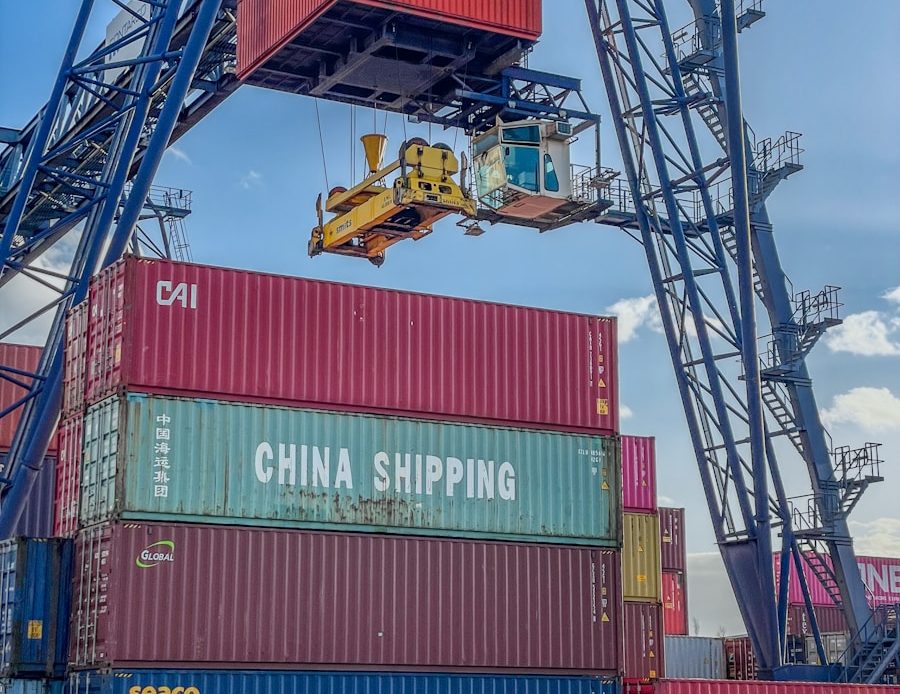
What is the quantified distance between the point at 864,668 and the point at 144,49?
22.2 meters

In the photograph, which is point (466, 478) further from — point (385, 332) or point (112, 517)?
point (112, 517)

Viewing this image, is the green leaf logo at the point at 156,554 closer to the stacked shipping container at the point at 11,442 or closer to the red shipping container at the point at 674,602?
the stacked shipping container at the point at 11,442

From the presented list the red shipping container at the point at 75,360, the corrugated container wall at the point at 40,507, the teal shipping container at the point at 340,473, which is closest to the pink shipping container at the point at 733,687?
the teal shipping container at the point at 340,473

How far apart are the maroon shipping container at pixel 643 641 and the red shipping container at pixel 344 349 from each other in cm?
628

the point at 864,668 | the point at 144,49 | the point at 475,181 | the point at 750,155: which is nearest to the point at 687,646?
the point at 864,668

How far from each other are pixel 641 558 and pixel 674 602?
9.37 metres

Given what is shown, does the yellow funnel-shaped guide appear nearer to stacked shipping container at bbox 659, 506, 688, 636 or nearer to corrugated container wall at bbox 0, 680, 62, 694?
corrugated container wall at bbox 0, 680, 62, 694

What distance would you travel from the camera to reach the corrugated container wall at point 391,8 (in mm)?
28109

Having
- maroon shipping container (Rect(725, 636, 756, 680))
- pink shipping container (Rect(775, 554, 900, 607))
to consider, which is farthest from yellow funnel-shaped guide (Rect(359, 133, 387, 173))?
pink shipping container (Rect(775, 554, 900, 607))

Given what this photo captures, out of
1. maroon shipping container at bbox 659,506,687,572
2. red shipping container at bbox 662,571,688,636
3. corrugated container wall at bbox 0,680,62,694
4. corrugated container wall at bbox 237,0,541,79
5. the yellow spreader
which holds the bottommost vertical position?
corrugated container wall at bbox 0,680,62,694

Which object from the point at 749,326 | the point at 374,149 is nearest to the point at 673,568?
the point at 749,326

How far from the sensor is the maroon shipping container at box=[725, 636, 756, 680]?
41.8 meters

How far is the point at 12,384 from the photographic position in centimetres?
3284

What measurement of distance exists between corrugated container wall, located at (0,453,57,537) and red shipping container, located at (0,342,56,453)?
0.56 meters
